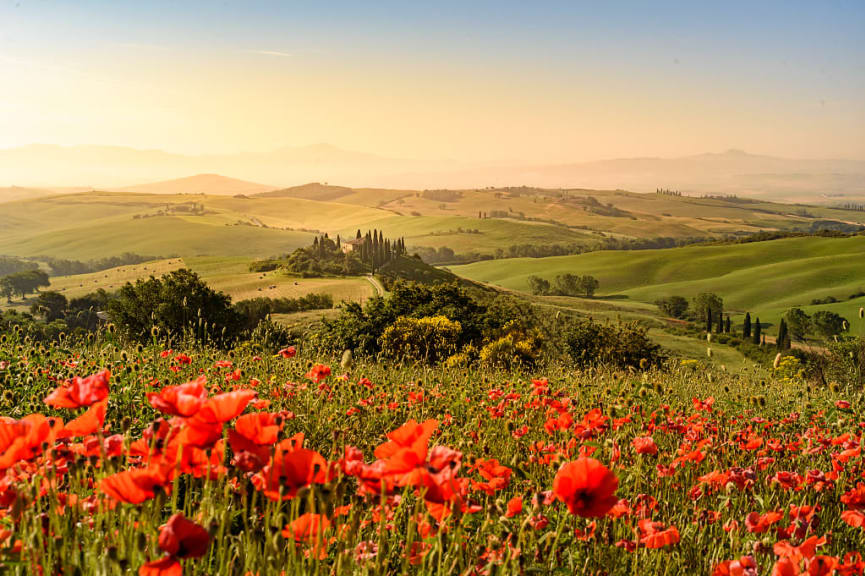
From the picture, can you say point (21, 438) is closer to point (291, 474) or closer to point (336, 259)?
point (291, 474)

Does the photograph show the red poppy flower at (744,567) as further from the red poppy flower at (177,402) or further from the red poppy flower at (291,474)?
the red poppy flower at (177,402)

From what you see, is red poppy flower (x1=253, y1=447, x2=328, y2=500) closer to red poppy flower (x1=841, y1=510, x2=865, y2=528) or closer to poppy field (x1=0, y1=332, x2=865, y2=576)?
poppy field (x1=0, y1=332, x2=865, y2=576)

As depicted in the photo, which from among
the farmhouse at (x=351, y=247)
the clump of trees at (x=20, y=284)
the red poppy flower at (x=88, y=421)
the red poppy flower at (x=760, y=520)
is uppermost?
the red poppy flower at (x=88, y=421)

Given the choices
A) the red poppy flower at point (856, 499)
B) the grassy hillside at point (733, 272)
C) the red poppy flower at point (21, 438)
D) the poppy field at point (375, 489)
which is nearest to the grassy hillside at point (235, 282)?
the poppy field at point (375, 489)

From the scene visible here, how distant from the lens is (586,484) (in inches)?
73.4

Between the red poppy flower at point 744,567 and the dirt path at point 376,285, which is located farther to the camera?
the dirt path at point 376,285

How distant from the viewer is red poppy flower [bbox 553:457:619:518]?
6.08 feet

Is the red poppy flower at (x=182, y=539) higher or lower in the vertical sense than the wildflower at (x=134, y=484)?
lower

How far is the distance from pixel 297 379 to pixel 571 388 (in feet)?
10.4

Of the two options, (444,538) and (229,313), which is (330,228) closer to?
(229,313)

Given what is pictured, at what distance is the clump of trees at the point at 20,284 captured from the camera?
9406cm

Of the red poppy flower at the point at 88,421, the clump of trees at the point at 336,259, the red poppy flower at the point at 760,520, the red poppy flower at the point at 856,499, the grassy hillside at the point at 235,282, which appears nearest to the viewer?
the red poppy flower at the point at 88,421

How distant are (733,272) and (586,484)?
116m

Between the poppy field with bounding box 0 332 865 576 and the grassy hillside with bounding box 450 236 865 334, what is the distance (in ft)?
268
